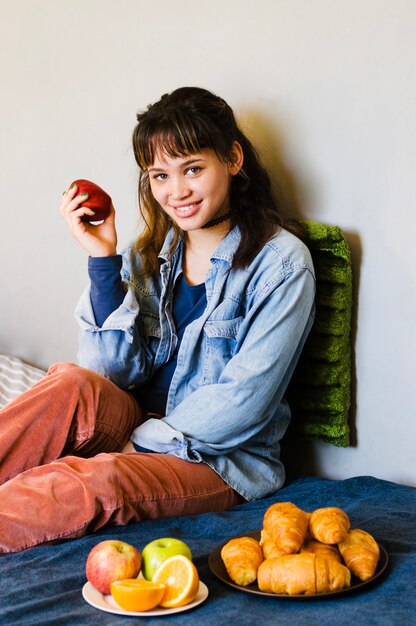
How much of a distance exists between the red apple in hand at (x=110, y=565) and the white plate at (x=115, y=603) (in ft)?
0.04

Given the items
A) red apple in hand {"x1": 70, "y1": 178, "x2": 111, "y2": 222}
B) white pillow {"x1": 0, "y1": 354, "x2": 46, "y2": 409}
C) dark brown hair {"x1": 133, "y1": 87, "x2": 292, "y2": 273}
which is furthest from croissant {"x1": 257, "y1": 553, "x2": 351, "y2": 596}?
white pillow {"x1": 0, "y1": 354, "x2": 46, "y2": 409}

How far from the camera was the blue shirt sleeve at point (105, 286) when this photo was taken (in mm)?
1967

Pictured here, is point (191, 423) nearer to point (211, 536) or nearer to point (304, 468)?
point (211, 536)

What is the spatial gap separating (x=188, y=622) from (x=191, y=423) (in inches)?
22.2

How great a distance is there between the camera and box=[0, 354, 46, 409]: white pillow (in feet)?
7.86

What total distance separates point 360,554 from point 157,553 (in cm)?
30

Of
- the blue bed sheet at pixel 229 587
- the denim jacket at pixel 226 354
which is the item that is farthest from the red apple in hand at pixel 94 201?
the blue bed sheet at pixel 229 587

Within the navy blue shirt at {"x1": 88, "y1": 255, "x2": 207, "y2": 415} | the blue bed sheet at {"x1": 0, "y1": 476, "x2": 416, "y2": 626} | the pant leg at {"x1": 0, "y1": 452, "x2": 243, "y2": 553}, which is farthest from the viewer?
the navy blue shirt at {"x1": 88, "y1": 255, "x2": 207, "y2": 415}

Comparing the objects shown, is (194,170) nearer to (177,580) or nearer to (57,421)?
(57,421)

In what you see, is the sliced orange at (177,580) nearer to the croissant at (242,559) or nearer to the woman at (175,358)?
the croissant at (242,559)

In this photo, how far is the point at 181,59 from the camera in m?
2.21

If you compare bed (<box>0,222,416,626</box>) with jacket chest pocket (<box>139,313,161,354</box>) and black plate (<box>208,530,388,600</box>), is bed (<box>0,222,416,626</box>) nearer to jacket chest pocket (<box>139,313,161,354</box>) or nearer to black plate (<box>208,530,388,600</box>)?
black plate (<box>208,530,388,600</box>)

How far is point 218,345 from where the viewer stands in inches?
73.0

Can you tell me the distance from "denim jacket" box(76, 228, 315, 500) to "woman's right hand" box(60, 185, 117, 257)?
0.10 meters
